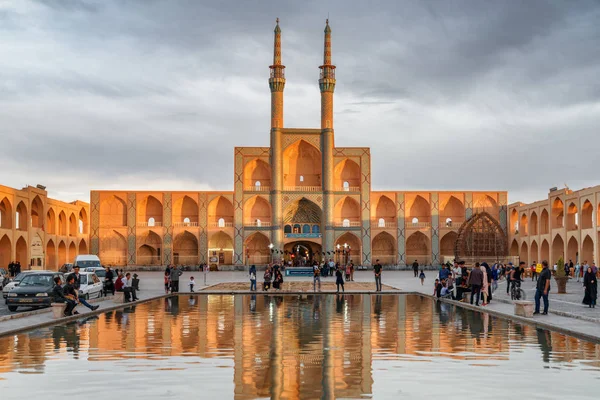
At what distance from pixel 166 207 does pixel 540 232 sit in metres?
26.2

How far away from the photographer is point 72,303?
553 inches

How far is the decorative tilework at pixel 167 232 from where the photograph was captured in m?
50.4

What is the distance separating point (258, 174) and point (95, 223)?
12496 millimetres

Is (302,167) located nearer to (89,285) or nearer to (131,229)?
(131,229)

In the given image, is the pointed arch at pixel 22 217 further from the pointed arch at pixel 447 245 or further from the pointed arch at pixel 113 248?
the pointed arch at pixel 447 245

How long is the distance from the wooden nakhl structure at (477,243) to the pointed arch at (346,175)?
10600 millimetres

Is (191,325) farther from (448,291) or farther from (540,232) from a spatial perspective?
(540,232)

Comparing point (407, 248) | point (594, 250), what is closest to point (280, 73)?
point (407, 248)

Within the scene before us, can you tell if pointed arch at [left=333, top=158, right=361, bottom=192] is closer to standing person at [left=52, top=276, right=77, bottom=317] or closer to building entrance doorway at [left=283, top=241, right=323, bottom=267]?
building entrance doorway at [left=283, top=241, right=323, bottom=267]

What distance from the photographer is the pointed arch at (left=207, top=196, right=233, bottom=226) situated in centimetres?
5253

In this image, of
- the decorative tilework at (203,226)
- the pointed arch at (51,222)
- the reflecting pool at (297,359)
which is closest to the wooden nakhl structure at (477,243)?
the decorative tilework at (203,226)

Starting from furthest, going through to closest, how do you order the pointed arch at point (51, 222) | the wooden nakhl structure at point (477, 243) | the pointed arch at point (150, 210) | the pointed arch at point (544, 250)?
the pointed arch at point (150, 210) < the pointed arch at point (51, 222) < the pointed arch at point (544, 250) < the wooden nakhl structure at point (477, 243)

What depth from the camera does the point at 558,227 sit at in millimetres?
43531

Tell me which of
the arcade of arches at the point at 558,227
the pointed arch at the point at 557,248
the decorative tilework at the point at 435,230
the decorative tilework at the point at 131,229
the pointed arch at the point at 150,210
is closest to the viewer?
the arcade of arches at the point at 558,227
